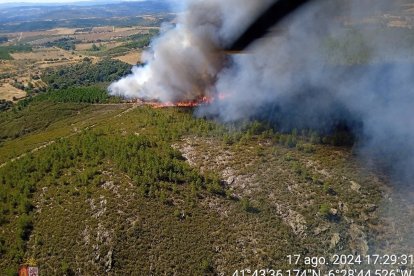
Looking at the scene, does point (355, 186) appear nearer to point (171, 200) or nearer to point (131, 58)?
point (171, 200)

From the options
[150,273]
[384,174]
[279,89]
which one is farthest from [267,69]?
[150,273]

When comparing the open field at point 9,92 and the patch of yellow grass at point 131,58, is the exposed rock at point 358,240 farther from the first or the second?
the patch of yellow grass at point 131,58

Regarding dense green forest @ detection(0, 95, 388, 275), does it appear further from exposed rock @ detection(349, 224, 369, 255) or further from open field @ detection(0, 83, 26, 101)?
open field @ detection(0, 83, 26, 101)

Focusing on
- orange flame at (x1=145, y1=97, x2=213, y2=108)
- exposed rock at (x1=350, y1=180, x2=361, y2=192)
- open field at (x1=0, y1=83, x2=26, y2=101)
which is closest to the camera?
exposed rock at (x1=350, y1=180, x2=361, y2=192)

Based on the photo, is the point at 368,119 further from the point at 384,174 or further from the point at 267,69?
the point at 267,69

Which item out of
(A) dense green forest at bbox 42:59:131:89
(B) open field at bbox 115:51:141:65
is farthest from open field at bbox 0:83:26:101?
(B) open field at bbox 115:51:141:65

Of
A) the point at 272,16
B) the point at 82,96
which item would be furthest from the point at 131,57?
the point at 272,16
